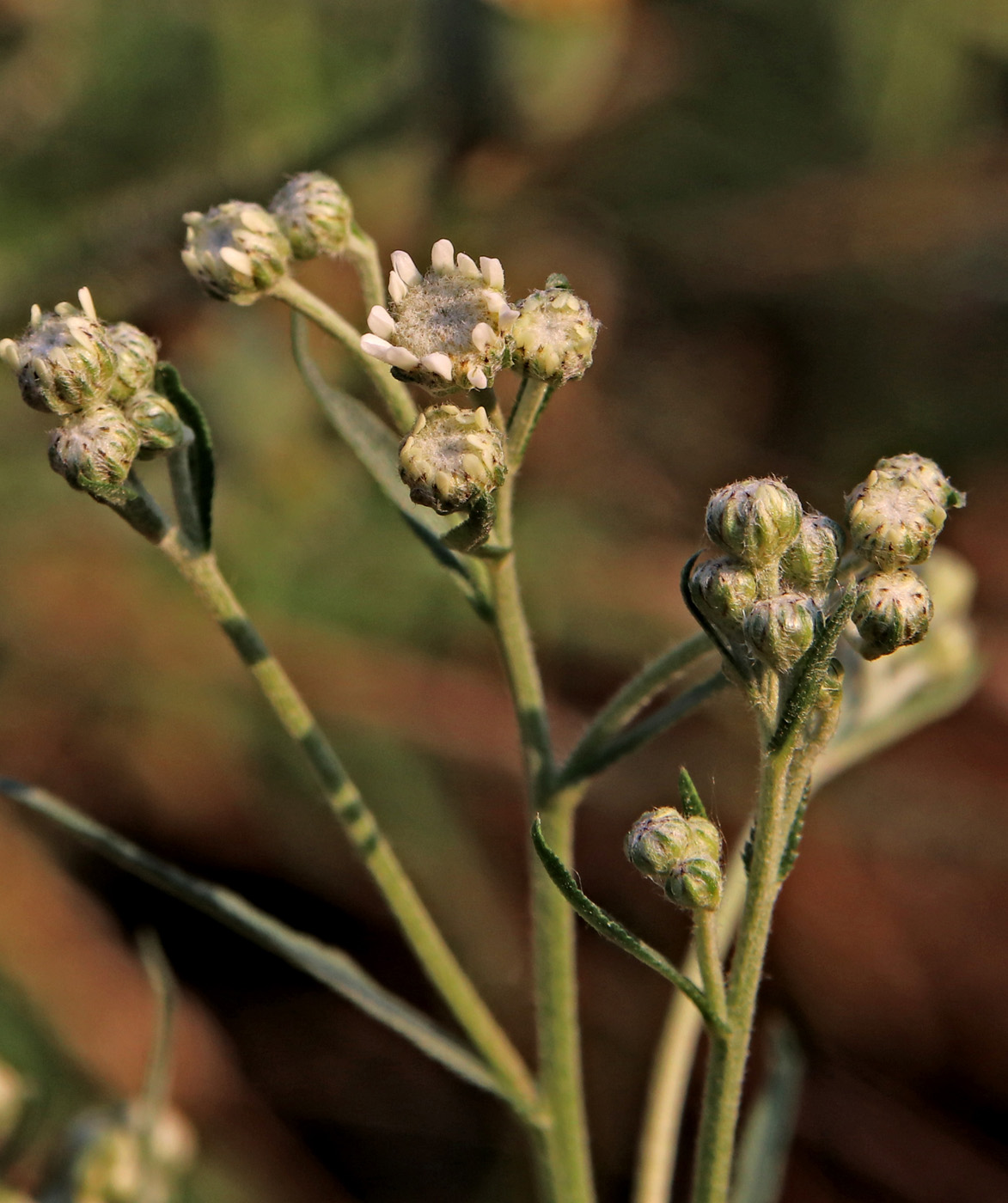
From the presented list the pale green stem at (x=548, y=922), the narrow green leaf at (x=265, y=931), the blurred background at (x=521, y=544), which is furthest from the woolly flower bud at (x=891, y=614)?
the blurred background at (x=521, y=544)

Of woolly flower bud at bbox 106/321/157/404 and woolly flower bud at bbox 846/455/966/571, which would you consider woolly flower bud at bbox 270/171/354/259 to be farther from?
woolly flower bud at bbox 846/455/966/571

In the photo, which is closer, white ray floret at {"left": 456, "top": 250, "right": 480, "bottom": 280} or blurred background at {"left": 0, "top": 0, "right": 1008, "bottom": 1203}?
white ray floret at {"left": 456, "top": 250, "right": 480, "bottom": 280}

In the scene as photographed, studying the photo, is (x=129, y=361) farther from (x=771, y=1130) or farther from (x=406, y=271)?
(x=771, y=1130)

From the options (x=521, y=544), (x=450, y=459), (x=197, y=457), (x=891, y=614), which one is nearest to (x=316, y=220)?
(x=197, y=457)

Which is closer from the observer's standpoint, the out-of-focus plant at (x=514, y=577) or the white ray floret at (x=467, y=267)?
the out-of-focus plant at (x=514, y=577)

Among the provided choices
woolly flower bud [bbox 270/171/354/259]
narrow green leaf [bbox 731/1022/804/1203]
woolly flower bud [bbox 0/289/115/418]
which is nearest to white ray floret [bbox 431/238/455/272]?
woolly flower bud [bbox 270/171/354/259]

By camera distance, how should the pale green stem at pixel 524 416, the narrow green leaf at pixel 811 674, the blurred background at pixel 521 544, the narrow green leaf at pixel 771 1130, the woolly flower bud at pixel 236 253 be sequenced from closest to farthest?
the narrow green leaf at pixel 811 674, the pale green stem at pixel 524 416, the woolly flower bud at pixel 236 253, the narrow green leaf at pixel 771 1130, the blurred background at pixel 521 544

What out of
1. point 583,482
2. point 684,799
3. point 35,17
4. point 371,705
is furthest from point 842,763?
point 35,17

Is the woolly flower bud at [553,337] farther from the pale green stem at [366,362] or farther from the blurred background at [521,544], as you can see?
the blurred background at [521,544]
